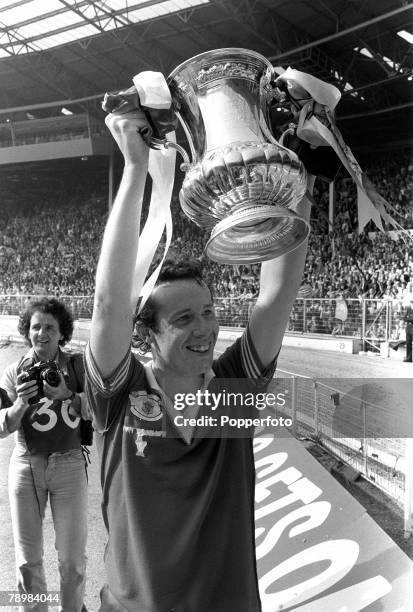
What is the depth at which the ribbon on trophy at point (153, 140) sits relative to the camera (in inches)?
20.5

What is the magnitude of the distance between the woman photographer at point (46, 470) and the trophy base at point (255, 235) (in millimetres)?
780

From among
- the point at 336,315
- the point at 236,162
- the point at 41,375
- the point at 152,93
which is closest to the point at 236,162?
the point at 236,162

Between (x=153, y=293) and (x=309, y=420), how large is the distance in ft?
4.27

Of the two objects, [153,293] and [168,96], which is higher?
[168,96]

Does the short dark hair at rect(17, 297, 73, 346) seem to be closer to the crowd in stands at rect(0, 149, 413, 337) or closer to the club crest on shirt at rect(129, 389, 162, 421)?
the crowd in stands at rect(0, 149, 413, 337)

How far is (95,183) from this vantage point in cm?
153

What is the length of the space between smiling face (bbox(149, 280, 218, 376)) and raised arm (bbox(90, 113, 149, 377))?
0.26ft

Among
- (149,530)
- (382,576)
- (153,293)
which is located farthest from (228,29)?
(382,576)

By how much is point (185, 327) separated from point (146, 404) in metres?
0.11

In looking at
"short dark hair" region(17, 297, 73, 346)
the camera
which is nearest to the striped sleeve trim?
the camera

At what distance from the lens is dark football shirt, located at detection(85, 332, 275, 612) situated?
63 cm

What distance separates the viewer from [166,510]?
63 cm

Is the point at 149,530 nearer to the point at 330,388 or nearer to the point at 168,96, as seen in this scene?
the point at 168,96

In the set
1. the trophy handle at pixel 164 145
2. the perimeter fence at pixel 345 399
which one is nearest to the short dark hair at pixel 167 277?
the trophy handle at pixel 164 145
